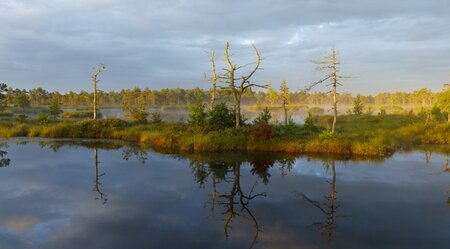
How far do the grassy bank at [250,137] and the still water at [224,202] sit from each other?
247cm

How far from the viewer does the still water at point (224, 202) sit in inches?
445

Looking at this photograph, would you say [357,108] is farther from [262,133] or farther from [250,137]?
[250,137]

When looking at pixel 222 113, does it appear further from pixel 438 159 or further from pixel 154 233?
pixel 154 233

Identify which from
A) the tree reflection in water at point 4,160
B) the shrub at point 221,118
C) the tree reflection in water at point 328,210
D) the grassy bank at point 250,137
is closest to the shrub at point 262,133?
the grassy bank at point 250,137

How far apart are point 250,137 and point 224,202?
1452 cm

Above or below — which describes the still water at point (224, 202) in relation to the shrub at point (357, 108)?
below

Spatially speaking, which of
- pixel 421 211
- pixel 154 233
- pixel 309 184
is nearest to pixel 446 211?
pixel 421 211

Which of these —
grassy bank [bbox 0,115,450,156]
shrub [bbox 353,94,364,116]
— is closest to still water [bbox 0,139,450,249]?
grassy bank [bbox 0,115,450,156]

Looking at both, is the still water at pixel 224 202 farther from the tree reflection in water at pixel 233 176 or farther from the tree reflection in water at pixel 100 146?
the tree reflection in water at pixel 100 146

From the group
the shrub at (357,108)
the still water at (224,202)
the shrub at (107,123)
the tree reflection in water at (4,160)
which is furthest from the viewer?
the shrub at (357,108)

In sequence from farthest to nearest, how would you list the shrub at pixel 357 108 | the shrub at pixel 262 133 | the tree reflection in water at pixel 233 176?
the shrub at pixel 357 108 < the shrub at pixel 262 133 < the tree reflection in water at pixel 233 176

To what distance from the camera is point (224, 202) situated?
615 inches

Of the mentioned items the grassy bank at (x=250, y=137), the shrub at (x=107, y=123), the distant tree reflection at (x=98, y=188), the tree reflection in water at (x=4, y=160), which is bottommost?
the distant tree reflection at (x=98, y=188)

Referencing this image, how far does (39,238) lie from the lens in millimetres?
11250
